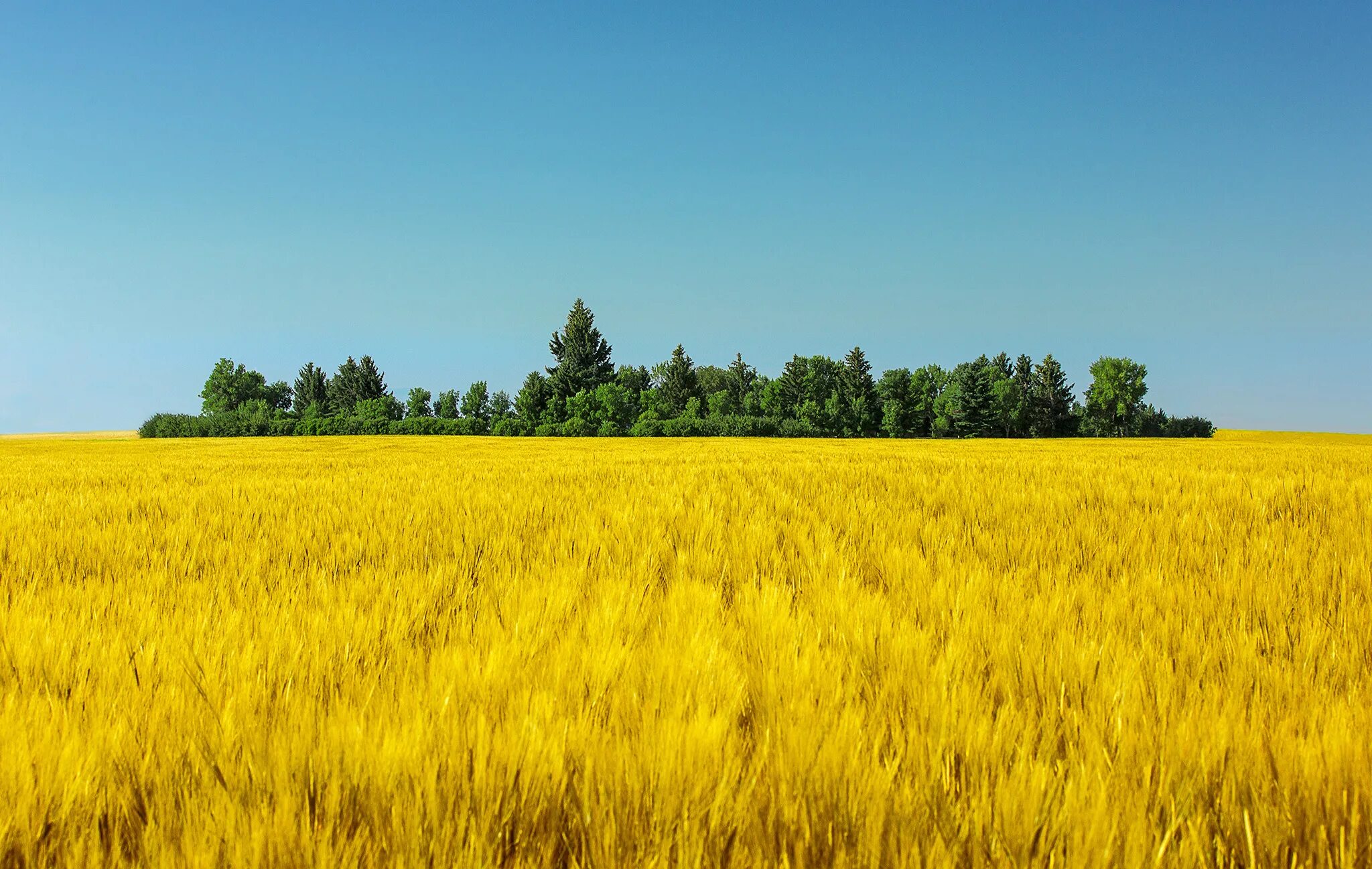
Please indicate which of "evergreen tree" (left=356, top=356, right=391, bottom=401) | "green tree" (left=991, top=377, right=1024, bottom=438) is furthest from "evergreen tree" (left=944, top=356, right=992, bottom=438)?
"evergreen tree" (left=356, top=356, right=391, bottom=401)

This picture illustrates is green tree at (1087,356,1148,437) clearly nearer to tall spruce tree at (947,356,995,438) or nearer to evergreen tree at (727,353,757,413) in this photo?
tall spruce tree at (947,356,995,438)

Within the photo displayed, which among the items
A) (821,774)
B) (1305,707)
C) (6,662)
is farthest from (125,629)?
(1305,707)

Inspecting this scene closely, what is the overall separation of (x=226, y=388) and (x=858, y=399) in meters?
88.3

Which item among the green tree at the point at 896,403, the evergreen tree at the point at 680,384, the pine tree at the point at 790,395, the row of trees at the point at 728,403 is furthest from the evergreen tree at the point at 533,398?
the green tree at the point at 896,403

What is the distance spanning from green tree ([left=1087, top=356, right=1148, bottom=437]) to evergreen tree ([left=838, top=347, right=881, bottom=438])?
3388cm

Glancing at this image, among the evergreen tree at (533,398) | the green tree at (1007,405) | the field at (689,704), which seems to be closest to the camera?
the field at (689,704)

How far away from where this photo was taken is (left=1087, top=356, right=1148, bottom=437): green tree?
90625 millimetres

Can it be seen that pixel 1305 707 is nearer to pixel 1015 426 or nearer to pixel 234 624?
pixel 234 624

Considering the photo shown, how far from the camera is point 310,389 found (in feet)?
327

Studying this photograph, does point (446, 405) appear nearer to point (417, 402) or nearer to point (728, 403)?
point (417, 402)

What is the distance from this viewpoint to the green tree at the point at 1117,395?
90.6 m

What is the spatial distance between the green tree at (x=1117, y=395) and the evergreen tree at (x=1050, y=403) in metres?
4.33

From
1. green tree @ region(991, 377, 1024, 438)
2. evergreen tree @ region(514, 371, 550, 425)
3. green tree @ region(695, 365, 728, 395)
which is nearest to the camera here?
evergreen tree @ region(514, 371, 550, 425)

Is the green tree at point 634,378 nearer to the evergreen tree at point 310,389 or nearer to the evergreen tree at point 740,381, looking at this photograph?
the evergreen tree at point 740,381
